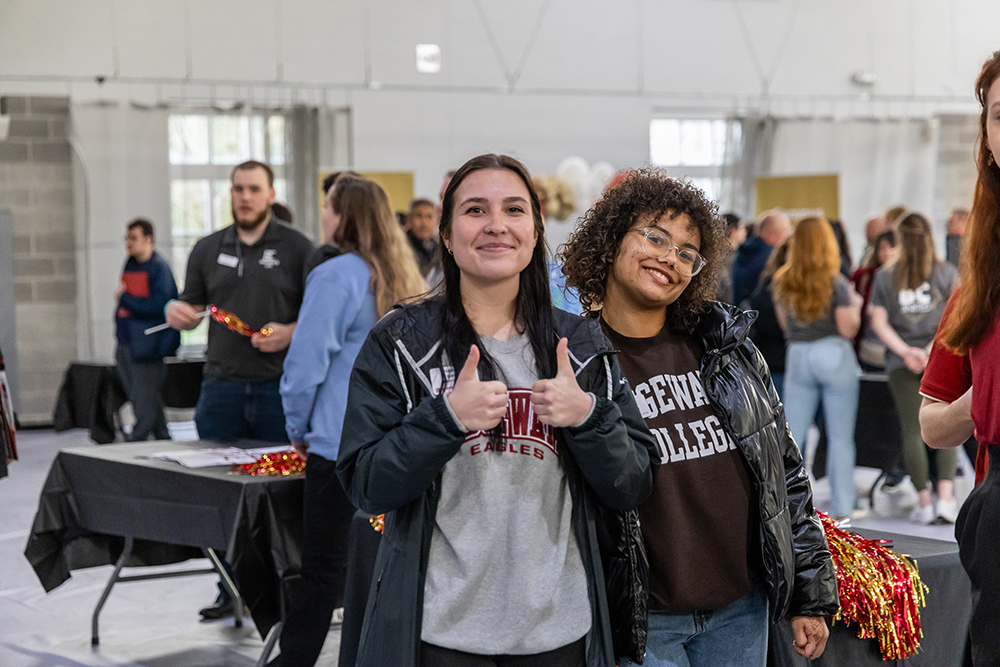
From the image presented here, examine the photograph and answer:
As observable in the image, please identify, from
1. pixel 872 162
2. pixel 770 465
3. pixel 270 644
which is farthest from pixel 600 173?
pixel 770 465

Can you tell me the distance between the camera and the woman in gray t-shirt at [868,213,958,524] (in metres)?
4.90

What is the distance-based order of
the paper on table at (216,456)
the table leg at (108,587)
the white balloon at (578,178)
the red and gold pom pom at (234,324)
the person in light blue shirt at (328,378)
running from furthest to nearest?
the white balloon at (578,178) → the red and gold pom pom at (234,324) → the table leg at (108,587) → the paper on table at (216,456) → the person in light blue shirt at (328,378)

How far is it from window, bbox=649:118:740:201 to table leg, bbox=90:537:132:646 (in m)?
8.01

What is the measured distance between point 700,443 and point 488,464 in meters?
0.40

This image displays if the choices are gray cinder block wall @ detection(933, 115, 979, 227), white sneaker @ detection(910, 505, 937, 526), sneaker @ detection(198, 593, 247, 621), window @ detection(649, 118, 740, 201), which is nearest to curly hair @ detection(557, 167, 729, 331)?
sneaker @ detection(198, 593, 247, 621)

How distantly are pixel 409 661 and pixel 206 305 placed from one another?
261cm

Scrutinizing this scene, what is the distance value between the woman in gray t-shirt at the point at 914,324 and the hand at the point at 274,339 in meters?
3.00

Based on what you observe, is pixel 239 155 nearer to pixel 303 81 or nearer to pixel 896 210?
pixel 303 81

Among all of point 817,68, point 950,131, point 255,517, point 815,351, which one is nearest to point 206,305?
point 255,517

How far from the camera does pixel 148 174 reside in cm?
899

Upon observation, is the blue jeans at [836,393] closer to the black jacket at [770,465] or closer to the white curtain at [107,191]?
the black jacket at [770,465]

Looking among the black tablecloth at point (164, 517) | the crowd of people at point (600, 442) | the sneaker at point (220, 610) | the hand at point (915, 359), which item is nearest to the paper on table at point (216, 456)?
the black tablecloth at point (164, 517)

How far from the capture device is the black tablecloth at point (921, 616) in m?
2.08

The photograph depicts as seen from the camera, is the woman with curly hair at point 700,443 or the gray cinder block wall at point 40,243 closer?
the woman with curly hair at point 700,443
